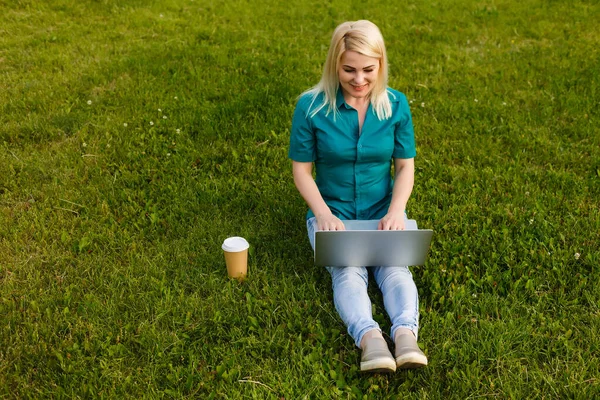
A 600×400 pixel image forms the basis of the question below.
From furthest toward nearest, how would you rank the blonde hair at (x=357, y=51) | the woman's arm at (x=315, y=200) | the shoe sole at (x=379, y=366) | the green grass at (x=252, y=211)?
the woman's arm at (x=315, y=200)
the blonde hair at (x=357, y=51)
the green grass at (x=252, y=211)
the shoe sole at (x=379, y=366)

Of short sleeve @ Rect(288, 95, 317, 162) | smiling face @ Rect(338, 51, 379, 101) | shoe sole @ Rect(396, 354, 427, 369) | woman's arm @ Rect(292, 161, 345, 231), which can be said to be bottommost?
shoe sole @ Rect(396, 354, 427, 369)

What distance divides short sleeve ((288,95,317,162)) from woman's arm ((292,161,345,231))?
5 centimetres

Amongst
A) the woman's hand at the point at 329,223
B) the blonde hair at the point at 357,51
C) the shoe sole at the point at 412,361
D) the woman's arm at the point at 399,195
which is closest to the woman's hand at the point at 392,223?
the woman's arm at the point at 399,195

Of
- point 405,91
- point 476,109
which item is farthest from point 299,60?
point 476,109

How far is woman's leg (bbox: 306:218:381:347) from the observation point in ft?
8.78

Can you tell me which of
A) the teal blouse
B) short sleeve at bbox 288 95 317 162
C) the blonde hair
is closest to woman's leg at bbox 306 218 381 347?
the teal blouse

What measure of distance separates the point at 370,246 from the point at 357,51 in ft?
3.15

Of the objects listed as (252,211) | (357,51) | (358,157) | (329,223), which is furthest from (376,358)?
(252,211)

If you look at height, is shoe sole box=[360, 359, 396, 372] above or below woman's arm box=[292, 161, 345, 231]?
below

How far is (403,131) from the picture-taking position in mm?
3090

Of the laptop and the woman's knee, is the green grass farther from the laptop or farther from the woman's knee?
the laptop

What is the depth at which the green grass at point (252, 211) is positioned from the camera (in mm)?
2621

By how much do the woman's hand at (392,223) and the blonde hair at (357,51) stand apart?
0.53 metres

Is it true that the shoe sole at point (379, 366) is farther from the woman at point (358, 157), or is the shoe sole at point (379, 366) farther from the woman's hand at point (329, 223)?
the woman's hand at point (329, 223)
